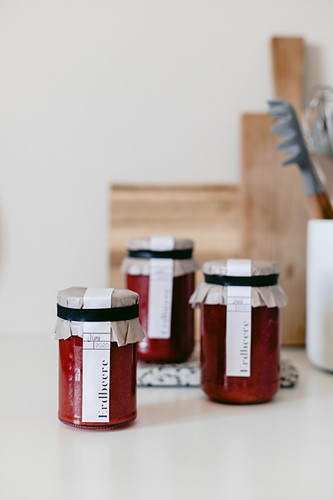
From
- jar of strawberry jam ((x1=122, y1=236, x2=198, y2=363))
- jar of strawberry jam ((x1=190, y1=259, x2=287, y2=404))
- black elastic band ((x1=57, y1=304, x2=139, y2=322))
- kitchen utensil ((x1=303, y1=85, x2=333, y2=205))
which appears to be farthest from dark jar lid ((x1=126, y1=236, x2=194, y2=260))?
kitchen utensil ((x1=303, y1=85, x2=333, y2=205))

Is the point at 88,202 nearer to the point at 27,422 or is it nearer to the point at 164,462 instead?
the point at 27,422

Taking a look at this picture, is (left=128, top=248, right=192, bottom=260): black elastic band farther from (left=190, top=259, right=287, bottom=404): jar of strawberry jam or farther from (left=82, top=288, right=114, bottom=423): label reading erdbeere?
(left=82, top=288, right=114, bottom=423): label reading erdbeere

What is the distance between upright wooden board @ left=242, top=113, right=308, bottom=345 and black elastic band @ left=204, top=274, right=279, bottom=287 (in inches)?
13.5

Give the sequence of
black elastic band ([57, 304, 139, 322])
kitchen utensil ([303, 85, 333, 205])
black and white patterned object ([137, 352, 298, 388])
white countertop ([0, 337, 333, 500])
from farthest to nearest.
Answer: kitchen utensil ([303, 85, 333, 205]) < black and white patterned object ([137, 352, 298, 388]) < black elastic band ([57, 304, 139, 322]) < white countertop ([0, 337, 333, 500])

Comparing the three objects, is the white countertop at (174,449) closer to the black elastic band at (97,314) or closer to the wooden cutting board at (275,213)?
the black elastic band at (97,314)

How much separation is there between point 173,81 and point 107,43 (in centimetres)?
15

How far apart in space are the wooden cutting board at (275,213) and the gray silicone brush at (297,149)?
123mm

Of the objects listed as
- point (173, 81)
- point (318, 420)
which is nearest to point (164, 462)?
point (318, 420)

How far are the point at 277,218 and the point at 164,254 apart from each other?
322 mm

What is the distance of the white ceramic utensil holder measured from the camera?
983 mm

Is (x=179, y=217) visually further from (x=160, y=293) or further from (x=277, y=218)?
(x=160, y=293)

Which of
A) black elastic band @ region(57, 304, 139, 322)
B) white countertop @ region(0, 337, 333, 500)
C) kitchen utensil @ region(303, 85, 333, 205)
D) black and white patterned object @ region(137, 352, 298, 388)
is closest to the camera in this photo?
white countertop @ region(0, 337, 333, 500)

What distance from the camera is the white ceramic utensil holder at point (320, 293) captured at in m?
0.98

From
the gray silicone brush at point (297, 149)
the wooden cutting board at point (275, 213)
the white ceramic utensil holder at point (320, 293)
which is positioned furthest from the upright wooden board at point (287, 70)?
the white ceramic utensil holder at point (320, 293)
